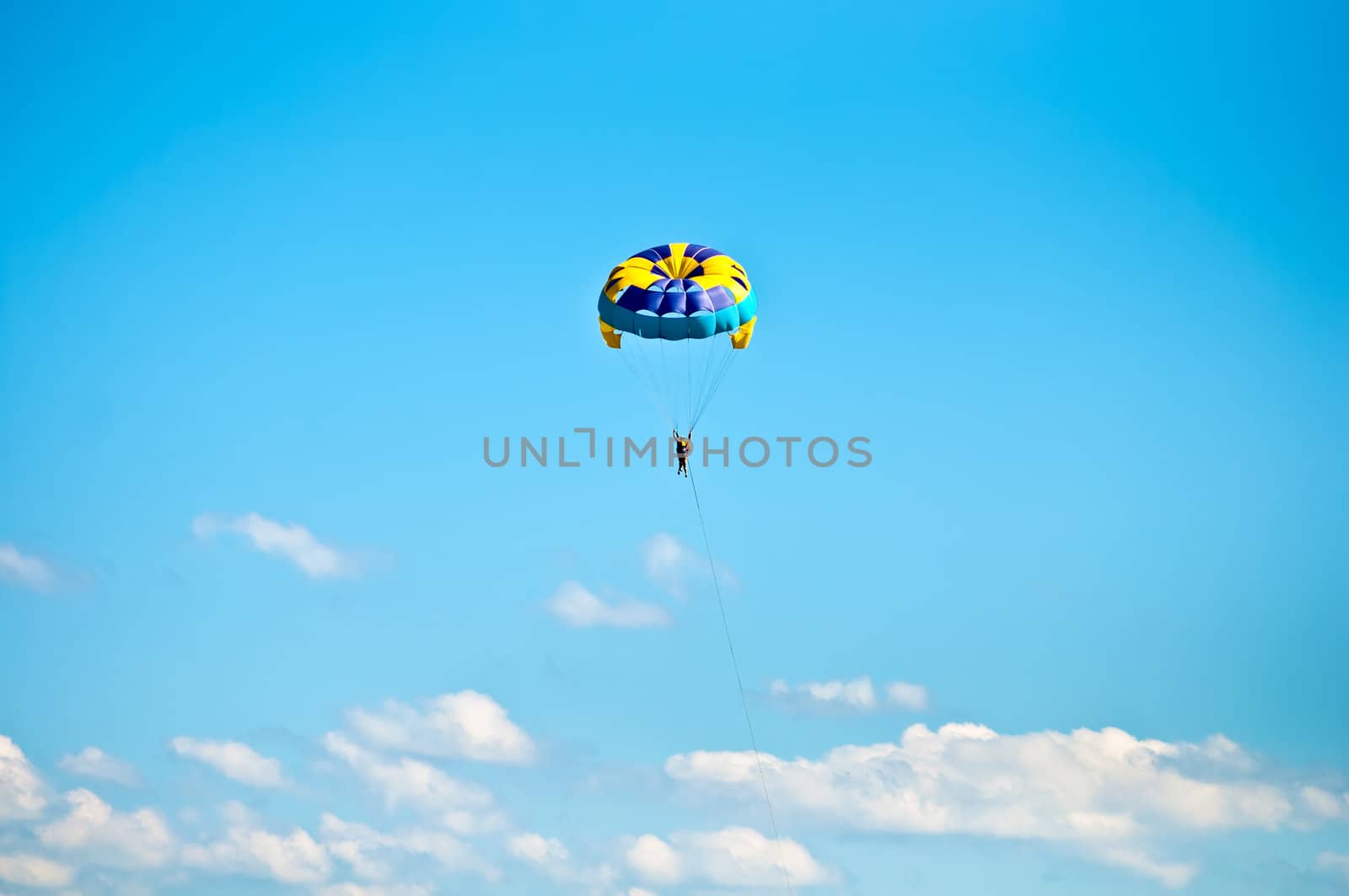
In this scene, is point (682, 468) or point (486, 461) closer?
point (682, 468)

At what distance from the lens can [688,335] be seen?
121125 millimetres

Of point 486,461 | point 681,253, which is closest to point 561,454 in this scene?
point 486,461

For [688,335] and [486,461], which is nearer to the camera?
[688,335]

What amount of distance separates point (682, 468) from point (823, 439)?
9.25 meters

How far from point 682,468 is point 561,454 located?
10.2 metres

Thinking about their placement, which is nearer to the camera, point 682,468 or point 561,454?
point 682,468

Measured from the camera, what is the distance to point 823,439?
12762cm

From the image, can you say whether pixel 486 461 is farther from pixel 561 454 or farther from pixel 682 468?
pixel 682 468

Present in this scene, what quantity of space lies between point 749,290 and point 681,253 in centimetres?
299

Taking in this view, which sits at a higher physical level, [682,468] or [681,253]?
[681,253]

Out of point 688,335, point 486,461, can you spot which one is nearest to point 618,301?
point 688,335

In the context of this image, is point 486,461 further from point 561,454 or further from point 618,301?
point 618,301

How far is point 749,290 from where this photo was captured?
123250mm

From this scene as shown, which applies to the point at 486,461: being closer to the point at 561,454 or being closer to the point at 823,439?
the point at 561,454
